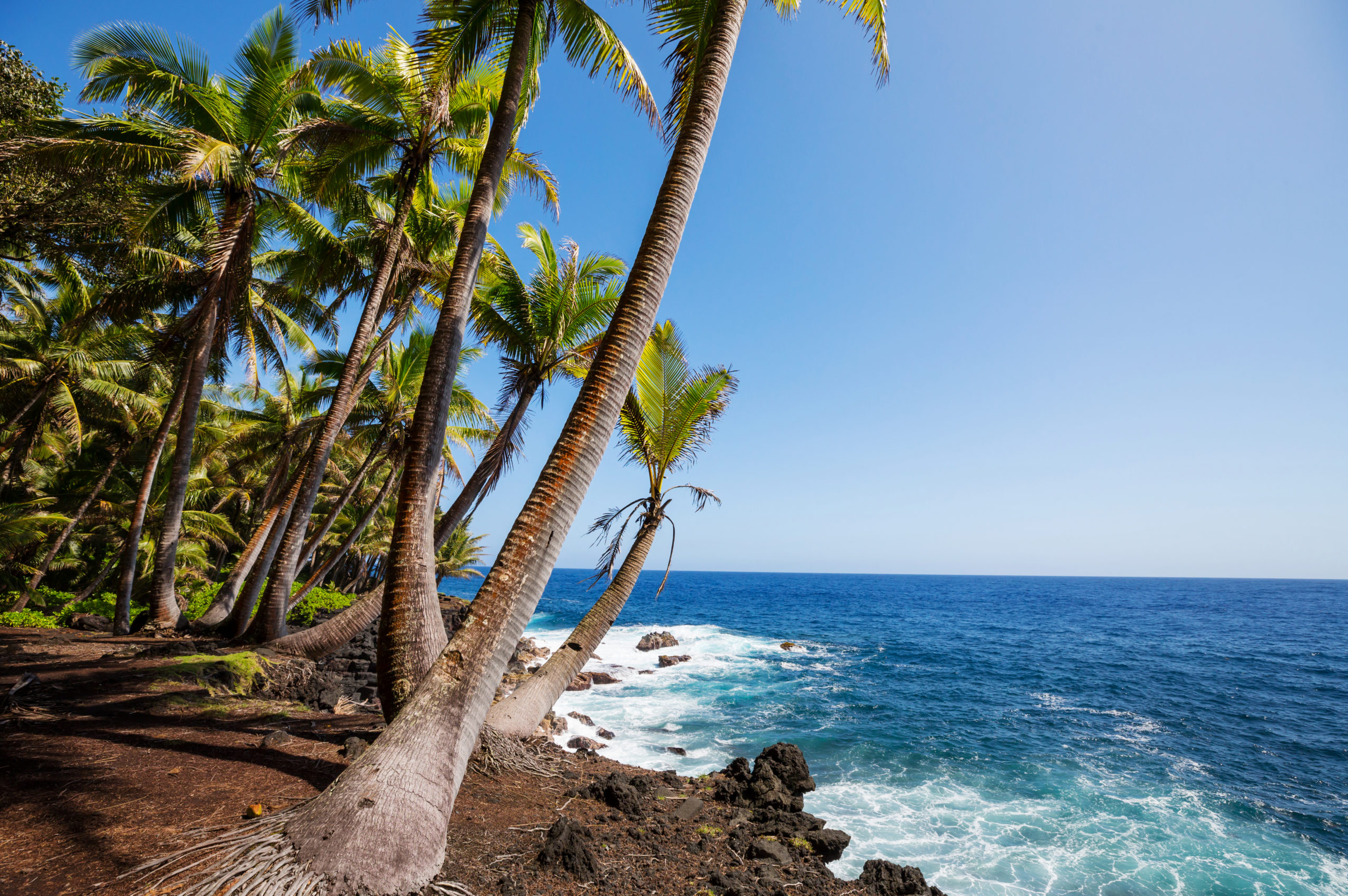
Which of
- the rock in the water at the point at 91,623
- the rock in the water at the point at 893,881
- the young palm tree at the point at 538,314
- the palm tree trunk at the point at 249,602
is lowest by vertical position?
the rock in the water at the point at 893,881

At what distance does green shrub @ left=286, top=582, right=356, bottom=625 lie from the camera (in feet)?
59.4

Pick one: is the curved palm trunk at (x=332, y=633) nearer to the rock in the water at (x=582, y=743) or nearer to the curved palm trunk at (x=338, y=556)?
the curved palm trunk at (x=338, y=556)

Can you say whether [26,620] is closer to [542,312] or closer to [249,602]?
[249,602]

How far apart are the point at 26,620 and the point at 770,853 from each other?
18186 millimetres

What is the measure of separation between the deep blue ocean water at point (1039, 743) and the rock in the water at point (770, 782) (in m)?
1.64

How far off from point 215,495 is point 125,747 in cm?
2822

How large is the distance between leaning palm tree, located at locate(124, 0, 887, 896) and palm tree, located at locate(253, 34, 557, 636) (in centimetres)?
563

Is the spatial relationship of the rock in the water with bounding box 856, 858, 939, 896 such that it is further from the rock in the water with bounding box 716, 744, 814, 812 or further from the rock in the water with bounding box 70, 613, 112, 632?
the rock in the water with bounding box 70, 613, 112, 632

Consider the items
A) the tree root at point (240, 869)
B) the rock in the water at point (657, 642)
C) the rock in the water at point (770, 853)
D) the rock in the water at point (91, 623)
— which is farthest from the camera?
the rock in the water at point (657, 642)

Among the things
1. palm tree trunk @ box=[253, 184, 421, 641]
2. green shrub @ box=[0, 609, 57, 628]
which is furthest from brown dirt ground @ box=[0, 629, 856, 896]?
green shrub @ box=[0, 609, 57, 628]

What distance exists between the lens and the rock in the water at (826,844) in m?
5.81

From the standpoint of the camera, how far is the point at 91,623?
1340cm

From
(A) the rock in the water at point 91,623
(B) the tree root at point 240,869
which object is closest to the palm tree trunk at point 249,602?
(A) the rock in the water at point 91,623

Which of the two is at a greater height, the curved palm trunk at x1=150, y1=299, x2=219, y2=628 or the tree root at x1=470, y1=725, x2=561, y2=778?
the curved palm trunk at x1=150, y1=299, x2=219, y2=628
